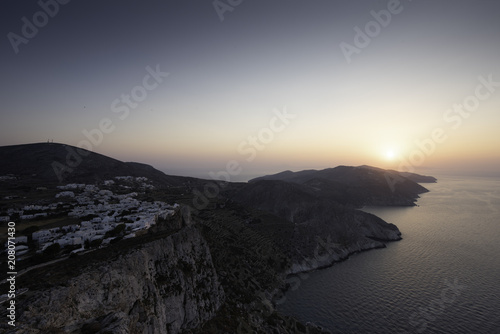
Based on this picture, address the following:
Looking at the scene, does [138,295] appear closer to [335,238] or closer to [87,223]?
[87,223]

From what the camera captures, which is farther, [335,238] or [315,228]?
[315,228]

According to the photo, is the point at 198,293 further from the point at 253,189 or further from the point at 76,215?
the point at 253,189

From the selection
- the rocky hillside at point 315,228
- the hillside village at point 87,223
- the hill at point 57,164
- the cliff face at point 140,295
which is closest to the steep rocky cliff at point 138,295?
the cliff face at point 140,295

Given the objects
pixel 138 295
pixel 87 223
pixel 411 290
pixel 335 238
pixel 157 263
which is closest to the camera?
pixel 138 295

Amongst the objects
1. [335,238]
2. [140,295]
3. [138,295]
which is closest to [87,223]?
[140,295]

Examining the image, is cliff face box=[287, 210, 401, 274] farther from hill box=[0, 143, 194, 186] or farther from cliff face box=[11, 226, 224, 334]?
hill box=[0, 143, 194, 186]
